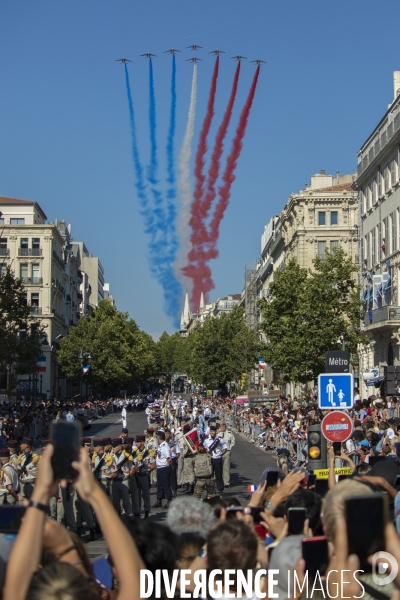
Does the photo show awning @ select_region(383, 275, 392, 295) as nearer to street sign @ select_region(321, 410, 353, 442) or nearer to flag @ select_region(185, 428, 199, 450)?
flag @ select_region(185, 428, 199, 450)

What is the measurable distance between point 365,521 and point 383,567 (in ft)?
1.59

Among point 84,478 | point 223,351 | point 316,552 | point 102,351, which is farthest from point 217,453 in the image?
point 102,351

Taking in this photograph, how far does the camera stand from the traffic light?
14023 mm

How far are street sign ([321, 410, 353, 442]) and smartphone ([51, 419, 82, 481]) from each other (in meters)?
9.14

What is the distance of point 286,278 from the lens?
5666 centimetres

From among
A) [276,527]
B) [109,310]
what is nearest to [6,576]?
[276,527]

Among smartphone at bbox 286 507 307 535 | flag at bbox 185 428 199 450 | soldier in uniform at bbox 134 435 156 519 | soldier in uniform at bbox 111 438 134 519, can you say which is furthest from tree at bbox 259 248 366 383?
smartphone at bbox 286 507 307 535

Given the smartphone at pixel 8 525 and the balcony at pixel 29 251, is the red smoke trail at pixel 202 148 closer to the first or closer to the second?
the balcony at pixel 29 251

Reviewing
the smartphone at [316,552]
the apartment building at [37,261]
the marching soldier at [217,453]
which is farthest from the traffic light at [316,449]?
the apartment building at [37,261]

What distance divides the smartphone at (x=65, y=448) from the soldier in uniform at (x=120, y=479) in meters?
14.3

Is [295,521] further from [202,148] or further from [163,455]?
[202,148]

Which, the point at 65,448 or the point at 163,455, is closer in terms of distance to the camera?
the point at 65,448

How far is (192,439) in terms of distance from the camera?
22.5m

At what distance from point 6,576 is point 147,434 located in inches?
735
